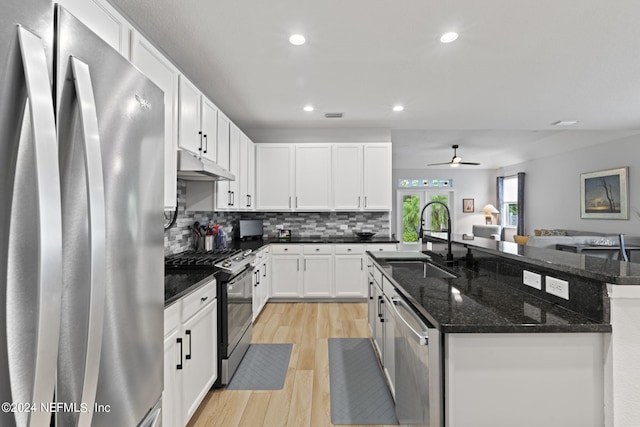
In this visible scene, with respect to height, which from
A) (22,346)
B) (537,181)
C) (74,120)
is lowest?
(22,346)

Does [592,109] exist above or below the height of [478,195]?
above

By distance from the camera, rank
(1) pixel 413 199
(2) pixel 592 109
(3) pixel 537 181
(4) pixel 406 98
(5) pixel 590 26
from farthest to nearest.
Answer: (1) pixel 413 199, (3) pixel 537 181, (2) pixel 592 109, (4) pixel 406 98, (5) pixel 590 26

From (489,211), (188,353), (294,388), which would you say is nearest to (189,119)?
(188,353)

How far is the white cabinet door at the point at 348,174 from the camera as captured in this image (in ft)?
15.3

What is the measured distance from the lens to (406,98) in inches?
142

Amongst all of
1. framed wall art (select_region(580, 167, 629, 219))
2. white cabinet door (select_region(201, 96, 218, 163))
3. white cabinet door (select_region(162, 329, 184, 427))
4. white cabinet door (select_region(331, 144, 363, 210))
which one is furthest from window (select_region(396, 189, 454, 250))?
white cabinet door (select_region(162, 329, 184, 427))

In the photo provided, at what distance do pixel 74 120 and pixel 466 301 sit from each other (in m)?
1.54

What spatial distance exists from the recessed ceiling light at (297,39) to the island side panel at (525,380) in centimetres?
225

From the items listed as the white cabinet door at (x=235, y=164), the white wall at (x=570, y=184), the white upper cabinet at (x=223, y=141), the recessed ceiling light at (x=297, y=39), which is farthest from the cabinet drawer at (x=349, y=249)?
the white wall at (x=570, y=184)

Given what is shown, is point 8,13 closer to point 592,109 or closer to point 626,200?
point 592,109

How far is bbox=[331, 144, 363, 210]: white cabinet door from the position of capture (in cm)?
466

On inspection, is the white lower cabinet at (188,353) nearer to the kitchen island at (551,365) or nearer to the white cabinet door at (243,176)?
the kitchen island at (551,365)

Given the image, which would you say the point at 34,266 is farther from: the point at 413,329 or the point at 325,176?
the point at 325,176

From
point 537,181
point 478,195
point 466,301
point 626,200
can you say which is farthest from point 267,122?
point 478,195
